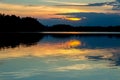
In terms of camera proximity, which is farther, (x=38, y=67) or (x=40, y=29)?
(x=40, y=29)

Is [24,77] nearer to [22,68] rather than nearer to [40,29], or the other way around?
[22,68]

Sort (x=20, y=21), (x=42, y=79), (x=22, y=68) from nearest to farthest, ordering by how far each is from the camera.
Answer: (x=42, y=79) < (x=22, y=68) < (x=20, y=21)

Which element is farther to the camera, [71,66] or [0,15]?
[0,15]

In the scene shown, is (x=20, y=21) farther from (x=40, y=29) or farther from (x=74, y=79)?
(x=74, y=79)

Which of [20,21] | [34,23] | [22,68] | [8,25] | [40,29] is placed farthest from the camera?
[40,29]

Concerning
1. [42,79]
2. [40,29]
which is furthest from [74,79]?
[40,29]

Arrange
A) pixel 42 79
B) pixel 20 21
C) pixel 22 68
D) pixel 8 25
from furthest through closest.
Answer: pixel 20 21
pixel 8 25
pixel 22 68
pixel 42 79

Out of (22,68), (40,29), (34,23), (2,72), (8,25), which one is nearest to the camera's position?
(2,72)

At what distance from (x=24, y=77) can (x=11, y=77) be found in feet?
1.61

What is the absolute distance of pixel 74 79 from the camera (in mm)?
13383

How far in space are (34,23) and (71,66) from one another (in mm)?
111423

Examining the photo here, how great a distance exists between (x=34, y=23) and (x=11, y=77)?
115m

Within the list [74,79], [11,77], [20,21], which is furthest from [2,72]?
[20,21]

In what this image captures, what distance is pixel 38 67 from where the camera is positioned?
16891 millimetres
